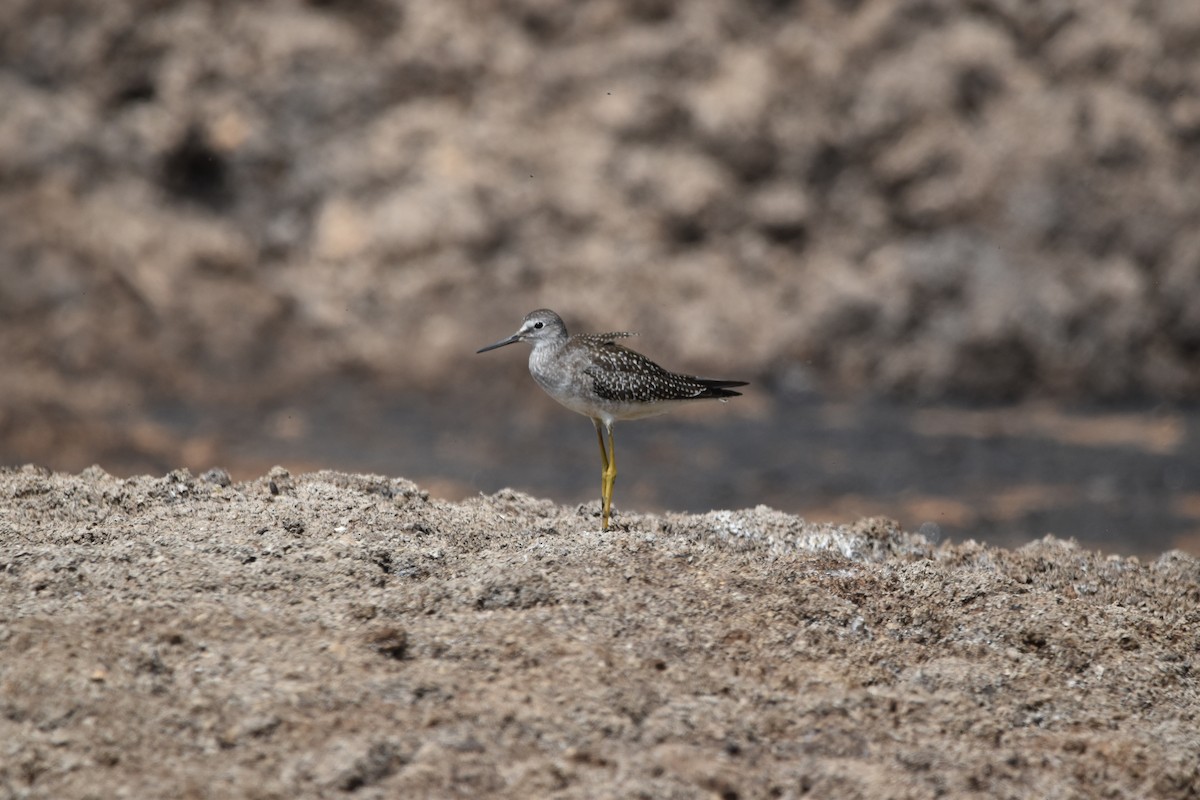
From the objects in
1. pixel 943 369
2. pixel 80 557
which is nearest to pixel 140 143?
pixel 943 369

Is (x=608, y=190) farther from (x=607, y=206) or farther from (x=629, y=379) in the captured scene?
(x=629, y=379)

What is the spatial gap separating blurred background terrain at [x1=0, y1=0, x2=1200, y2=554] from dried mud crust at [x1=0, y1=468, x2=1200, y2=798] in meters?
8.99

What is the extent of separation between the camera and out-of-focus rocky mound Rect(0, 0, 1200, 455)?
50.0ft

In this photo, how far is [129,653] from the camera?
4203mm

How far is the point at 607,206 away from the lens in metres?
15.7

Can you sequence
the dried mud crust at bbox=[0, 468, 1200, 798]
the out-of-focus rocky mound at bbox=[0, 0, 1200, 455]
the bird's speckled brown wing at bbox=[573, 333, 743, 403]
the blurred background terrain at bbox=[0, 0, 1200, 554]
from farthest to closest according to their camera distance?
1. the out-of-focus rocky mound at bbox=[0, 0, 1200, 455]
2. the blurred background terrain at bbox=[0, 0, 1200, 554]
3. the bird's speckled brown wing at bbox=[573, 333, 743, 403]
4. the dried mud crust at bbox=[0, 468, 1200, 798]

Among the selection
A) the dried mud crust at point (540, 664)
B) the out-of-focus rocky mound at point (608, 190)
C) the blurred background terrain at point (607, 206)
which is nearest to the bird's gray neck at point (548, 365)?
the dried mud crust at point (540, 664)

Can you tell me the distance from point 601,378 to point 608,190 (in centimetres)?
969

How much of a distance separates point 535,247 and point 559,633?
11456 mm

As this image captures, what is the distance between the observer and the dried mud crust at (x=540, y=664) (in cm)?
385

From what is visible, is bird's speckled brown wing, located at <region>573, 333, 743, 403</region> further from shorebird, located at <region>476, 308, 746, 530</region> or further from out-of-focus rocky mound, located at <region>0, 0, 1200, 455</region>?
out-of-focus rocky mound, located at <region>0, 0, 1200, 455</region>

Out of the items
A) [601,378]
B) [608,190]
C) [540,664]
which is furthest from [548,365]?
[608,190]

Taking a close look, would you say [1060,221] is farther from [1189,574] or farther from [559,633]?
[559,633]

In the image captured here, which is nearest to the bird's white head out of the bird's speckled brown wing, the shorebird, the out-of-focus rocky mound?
the shorebird
